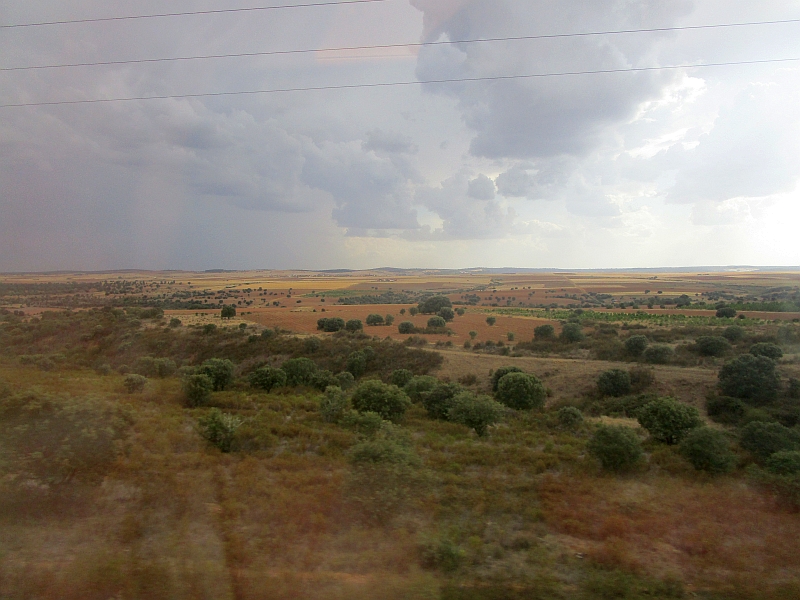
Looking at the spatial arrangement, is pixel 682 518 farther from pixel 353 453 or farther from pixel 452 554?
pixel 353 453

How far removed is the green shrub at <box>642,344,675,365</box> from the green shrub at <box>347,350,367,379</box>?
55.7ft

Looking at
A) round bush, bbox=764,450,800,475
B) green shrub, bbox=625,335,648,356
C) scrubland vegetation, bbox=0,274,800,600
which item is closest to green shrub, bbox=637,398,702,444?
scrubland vegetation, bbox=0,274,800,600

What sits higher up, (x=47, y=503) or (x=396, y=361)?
(x=47, y=503)

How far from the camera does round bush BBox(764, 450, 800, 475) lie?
25.8ft

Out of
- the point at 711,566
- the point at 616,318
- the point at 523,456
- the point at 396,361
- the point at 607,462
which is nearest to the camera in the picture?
the point at 711,566

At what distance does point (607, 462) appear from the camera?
29.6ft

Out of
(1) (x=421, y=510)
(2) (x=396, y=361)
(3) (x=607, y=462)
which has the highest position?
(1) (x=421, y=510)

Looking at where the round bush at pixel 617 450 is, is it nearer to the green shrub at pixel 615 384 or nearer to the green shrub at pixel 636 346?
the green shrub at pixel 615 384

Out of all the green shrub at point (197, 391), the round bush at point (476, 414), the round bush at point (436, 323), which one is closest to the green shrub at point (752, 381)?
the round bush at point (476, 414)

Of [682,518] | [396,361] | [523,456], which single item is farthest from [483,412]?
[396,361]

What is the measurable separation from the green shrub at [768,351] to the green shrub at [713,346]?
1.33 m

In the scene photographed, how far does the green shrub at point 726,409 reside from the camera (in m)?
16.5

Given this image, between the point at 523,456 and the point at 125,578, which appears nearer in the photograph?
the point at 125,578

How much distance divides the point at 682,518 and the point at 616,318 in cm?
→ 4508
